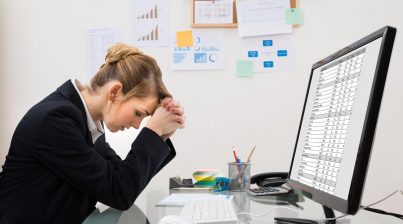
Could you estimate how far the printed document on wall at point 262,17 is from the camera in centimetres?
198

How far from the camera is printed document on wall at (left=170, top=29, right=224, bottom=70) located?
200 cm

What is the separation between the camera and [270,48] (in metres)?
1.98

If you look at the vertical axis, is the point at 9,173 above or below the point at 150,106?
below

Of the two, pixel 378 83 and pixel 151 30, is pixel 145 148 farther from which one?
pixel 151 30

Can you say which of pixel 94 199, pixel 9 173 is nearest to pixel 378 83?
pixel 94 199

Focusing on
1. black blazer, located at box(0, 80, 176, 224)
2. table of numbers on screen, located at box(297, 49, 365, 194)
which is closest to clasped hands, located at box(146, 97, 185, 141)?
black blazer, located at box(0, 80, 176, 224)

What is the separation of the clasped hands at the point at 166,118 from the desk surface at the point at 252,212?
20 cm

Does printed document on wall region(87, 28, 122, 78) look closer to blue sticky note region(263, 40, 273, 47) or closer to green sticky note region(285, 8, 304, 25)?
blue sticky note region(263, 40, 273, 47)

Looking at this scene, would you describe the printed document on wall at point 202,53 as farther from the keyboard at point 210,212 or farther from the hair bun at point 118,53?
the keyboard at point 210,212

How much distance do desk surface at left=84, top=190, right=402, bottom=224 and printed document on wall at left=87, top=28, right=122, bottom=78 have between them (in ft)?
3.56

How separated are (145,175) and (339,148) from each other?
0.53m

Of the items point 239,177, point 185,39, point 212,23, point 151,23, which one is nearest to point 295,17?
point 212,23

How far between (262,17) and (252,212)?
1.30 m

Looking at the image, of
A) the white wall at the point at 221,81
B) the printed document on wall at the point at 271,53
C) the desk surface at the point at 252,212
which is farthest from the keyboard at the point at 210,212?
the printed document on wall at the point at 271,53
